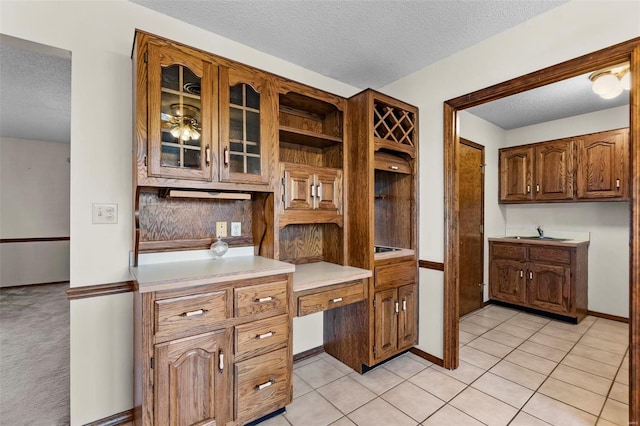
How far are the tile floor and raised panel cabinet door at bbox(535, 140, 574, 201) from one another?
1701 mm

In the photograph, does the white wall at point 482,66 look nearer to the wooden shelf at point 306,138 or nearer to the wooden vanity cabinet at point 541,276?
the wooden shelf at point 306,138

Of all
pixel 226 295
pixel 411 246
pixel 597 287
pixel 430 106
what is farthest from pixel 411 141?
pixel 597 287

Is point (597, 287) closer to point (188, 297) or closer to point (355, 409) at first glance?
point (355, 409)

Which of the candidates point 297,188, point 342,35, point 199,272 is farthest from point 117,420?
point 342,35

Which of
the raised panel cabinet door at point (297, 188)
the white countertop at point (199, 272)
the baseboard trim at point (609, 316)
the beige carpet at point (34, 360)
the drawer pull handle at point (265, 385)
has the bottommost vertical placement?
the beige carpet at point (34, 360)

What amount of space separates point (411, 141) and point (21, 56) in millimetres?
3443

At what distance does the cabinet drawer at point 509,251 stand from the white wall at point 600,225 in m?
0.69

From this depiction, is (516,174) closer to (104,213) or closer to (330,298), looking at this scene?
(330,298)

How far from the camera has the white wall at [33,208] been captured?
196 inches

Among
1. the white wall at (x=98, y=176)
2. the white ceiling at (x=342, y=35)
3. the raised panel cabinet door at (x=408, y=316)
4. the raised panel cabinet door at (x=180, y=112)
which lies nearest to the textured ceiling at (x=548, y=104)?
the white ceiling at (x=342, y=35)

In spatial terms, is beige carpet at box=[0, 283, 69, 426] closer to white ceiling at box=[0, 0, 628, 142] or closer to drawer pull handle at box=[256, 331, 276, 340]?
drawer pull handle at box=[256, 331, 276, 340]

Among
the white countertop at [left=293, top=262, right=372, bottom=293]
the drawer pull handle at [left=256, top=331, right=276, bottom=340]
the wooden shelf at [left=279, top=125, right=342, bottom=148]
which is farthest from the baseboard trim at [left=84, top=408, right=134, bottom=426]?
the wooden shelf at [left=279, top=125, right=342, bottom=148]

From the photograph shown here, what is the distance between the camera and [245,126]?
189 centimetres

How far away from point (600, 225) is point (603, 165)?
2.56 feet
